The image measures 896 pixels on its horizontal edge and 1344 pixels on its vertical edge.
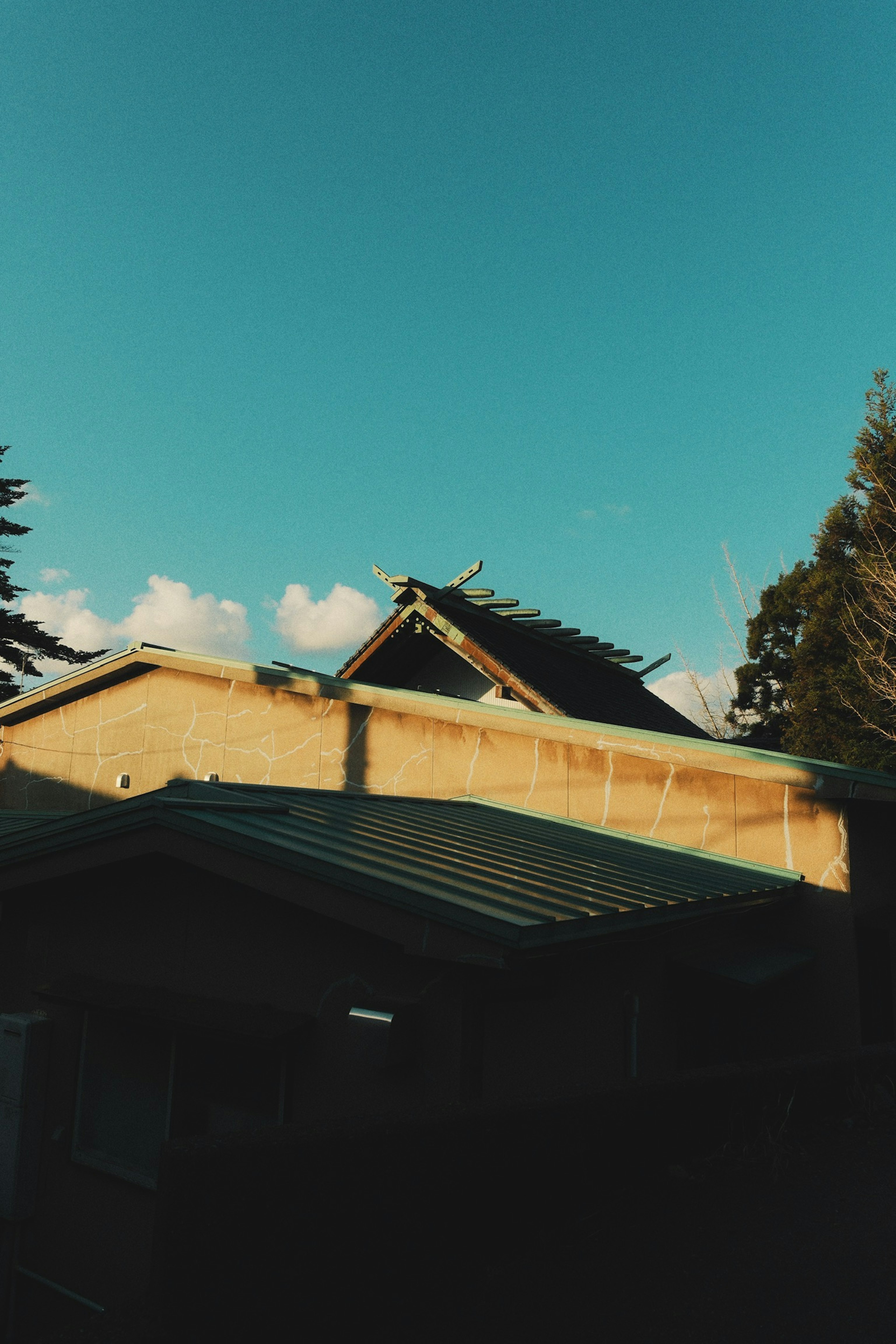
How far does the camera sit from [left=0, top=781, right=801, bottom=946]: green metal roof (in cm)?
518

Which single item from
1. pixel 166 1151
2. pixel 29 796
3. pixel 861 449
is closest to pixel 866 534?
pixel 861 449

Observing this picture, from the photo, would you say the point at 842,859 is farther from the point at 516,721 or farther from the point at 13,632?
the point at 13,632

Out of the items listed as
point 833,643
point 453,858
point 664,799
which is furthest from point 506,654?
point 833,643

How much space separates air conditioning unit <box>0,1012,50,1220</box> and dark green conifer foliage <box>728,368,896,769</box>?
2222cm

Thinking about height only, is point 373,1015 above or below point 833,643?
below

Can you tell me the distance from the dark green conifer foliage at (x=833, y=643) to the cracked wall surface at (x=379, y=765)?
1626 cm

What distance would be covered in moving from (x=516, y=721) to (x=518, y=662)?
4.76 m

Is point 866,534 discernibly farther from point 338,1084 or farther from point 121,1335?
point 121,1335

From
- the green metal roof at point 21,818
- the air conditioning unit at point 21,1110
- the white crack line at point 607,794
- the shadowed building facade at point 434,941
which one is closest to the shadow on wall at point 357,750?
the shadowed building facade at point 434,941

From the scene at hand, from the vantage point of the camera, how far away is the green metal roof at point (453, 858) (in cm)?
518

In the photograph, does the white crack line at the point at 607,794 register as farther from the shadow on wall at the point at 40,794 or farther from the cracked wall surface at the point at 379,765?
the shadow on wall at the point at 40,794

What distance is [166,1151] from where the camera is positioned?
4070 millimetres

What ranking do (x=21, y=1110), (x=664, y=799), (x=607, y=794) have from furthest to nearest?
(x=607, y=794)
(x=664, y=799)
(x=21, y=1110)

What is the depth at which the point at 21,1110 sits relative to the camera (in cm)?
645
